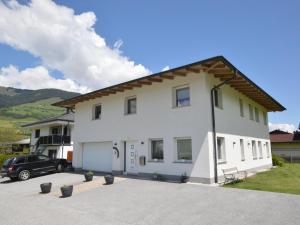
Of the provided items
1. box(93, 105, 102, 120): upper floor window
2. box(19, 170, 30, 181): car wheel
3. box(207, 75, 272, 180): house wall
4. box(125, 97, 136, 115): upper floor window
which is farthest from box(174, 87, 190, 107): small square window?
box(19, 170, 30, 181): car wheel

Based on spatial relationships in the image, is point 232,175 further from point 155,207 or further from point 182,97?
point 155,207

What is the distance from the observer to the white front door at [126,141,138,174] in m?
15.2

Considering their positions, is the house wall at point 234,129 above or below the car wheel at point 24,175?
above

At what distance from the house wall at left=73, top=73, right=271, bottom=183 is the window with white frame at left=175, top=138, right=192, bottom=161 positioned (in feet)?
1.03

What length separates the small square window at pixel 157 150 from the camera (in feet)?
45.9

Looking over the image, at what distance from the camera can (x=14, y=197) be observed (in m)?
10.9

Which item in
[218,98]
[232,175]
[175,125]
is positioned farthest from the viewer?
[218,98]

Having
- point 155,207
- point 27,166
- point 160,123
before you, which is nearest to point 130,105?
point 160,123

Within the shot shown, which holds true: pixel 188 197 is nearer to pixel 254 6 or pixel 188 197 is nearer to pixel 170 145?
pixel 170 145

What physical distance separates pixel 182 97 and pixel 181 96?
0.10m

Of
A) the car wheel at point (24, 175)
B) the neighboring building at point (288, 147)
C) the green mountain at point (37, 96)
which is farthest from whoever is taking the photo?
the green mountain at point (37, 96)

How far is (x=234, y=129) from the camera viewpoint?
15.2 m

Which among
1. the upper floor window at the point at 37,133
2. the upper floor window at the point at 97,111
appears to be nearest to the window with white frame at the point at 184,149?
the upper floor window at the point at 97,111

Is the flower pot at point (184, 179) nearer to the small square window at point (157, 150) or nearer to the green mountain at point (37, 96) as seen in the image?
the small square window at point (157, 150)
